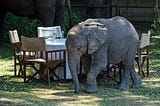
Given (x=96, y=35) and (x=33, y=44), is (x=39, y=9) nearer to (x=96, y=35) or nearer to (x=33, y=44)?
(x=33, y=44)

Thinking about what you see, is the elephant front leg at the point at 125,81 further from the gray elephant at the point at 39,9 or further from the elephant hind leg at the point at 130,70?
the gray elephant at the point at 39,9

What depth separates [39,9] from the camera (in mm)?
16406

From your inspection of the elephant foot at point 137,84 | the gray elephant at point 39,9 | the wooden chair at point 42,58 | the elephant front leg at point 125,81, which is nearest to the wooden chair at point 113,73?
the elephant front leg at point 125,81

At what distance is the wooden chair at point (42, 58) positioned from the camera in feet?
35.9

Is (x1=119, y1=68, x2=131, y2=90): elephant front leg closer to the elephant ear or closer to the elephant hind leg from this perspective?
the elephant hind leg

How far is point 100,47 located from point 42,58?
5.50 feet

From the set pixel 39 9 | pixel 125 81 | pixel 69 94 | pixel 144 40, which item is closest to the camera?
pixel 69 94

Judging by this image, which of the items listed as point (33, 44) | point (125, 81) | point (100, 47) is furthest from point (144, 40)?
point (33, 44)

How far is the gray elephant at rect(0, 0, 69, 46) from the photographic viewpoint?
16.3 metres

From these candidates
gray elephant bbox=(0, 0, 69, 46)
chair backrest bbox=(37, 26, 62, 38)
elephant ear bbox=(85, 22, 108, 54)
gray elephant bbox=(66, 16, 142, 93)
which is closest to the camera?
gray elephant bbox=(66, 16, 142, 93)

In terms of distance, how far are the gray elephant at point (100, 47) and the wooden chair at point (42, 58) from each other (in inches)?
30.2

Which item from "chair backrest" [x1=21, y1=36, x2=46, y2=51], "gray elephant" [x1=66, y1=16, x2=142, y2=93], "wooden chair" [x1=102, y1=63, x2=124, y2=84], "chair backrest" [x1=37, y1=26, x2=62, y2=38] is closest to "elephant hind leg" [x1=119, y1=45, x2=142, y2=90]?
"gray elephant" [x1=66, y1=16, x2=142, y2=93]

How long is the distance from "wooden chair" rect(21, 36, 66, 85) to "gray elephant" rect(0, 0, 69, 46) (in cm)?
481

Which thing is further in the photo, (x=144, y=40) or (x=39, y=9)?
(x=39, y=9)
